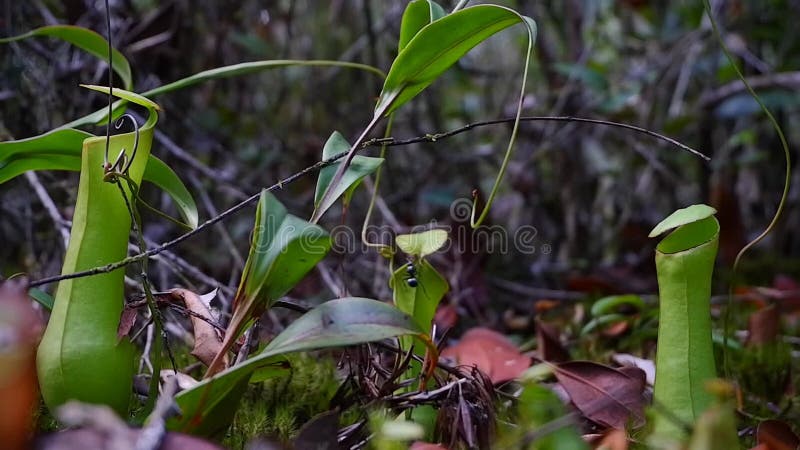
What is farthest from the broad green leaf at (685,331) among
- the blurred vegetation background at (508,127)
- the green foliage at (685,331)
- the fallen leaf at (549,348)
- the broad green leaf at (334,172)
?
the blurred vegetation background at (508,127)

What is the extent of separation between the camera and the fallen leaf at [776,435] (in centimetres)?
58

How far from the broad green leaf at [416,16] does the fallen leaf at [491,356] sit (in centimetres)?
38

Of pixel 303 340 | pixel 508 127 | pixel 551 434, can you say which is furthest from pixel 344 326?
pixel 508 127

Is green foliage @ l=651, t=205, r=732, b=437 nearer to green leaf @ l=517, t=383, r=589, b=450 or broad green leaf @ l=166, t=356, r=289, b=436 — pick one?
green leaf @ l=517, t=383, r=589, b=450

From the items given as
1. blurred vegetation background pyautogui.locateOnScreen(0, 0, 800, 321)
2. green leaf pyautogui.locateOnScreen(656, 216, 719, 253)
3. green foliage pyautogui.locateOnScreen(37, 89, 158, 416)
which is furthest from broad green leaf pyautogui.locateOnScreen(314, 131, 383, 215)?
blurred vegetation background pyautogui.locateOnScreen(0, 0, 800, 321)

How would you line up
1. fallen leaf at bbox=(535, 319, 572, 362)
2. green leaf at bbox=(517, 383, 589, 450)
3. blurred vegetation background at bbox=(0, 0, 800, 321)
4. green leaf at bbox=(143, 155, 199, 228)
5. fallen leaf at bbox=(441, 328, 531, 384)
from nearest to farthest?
1. green leaf at bbox=(517, 383, 589, 450)
2. green leaf at bbox=(143, 155, 199, 228)
3. fallen leaf at bbox=(441, 328, 531, 384)
4. fallen leaf at bbox=(535, 319, 572, 362)
5. blurred vegetation background at bbox=(0, 0, 800, 321)

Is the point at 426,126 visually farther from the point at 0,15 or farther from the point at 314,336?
the point at 314,336

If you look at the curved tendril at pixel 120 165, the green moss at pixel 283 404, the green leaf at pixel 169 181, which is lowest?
the green moss at pixel 283 404

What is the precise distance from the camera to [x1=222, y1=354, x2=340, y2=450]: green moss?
66cm

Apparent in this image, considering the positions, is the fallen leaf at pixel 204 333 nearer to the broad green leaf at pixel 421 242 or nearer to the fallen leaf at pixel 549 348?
the broad green leaf at pixel 421 242

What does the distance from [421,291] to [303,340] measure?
188 millimetres

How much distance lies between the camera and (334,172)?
65 centimetres

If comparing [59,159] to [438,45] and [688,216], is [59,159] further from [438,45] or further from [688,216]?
[688,216]

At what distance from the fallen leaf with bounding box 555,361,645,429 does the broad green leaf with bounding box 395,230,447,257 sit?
22 centimetres
